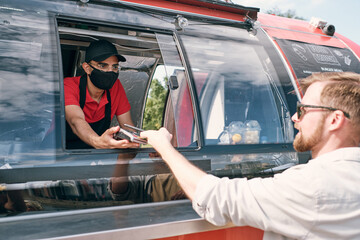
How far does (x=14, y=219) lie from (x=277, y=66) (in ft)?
6.23

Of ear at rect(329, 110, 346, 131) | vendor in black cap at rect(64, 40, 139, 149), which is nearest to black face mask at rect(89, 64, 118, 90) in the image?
vendor in black cap at rect(64, 40, 139, 149)

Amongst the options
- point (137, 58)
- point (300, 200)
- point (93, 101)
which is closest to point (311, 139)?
point (300, 200)

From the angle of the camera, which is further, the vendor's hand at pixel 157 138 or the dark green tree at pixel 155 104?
A: the dark green tree at pixel 155 104

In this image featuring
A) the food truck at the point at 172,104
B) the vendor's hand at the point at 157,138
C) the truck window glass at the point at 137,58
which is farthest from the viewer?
the truck window glass at the point at 137,58

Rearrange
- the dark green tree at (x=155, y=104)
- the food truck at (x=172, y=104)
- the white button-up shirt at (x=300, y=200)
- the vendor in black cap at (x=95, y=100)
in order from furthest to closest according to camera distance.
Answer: the dark green tree at (x=155, y=104), the vendor in black cap at (x=95, y=100), the food truck at (x=172, y=104), the white button-up shirt at (x=300, y=200)

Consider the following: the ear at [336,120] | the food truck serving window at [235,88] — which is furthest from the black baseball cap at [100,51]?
the ear at [336,120]

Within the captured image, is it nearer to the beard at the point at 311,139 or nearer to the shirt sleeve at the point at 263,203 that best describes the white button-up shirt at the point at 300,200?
the shirt sleeve at the point at 263,203

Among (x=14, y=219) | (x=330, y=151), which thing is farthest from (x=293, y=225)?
(x=14, y=219)

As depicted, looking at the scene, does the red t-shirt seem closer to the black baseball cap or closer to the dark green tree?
the black baseball cap

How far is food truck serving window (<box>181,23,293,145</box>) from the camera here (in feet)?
7.03

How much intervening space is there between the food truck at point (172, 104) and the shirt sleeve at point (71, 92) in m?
0.45

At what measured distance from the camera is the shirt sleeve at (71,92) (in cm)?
252

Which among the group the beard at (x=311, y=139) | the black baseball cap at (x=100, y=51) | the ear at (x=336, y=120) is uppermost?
the black baseball cap at (x=100, y=51)

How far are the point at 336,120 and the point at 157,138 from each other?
0.78 meters
